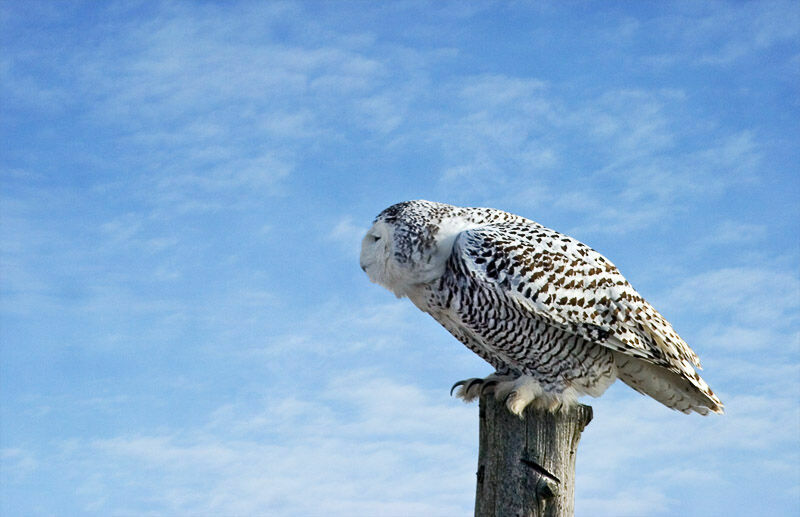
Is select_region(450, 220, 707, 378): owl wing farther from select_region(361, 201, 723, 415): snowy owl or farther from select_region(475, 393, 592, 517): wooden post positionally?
select_region(475, 393, 592, 517): wooden post

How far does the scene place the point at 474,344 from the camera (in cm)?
587

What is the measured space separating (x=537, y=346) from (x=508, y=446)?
2.33 ft

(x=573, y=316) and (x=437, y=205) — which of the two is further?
(x=437, y=205)

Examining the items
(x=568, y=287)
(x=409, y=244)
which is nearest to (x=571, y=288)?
(x=568, y=287)

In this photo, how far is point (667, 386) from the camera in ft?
19.1

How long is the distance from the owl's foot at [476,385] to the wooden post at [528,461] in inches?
16.3

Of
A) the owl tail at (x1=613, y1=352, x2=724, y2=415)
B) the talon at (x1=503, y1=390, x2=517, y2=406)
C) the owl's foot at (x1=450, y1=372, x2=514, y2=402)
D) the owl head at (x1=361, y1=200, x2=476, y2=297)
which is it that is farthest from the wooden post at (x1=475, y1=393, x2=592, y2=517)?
the owl head at (x1=361, y1=200, x2=476, y2=297)

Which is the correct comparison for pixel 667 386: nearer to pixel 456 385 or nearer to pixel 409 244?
pixel 456 385

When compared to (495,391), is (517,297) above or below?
above

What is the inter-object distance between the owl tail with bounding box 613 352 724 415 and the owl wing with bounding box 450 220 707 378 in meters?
0.18

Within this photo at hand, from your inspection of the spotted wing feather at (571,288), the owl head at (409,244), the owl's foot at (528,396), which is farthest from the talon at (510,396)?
the owl head at (409,244)

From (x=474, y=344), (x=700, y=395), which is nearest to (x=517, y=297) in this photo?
(x=474, y=344)

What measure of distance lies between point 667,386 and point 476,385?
140 cm

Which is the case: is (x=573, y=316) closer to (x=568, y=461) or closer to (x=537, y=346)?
(x=537, y=346)
